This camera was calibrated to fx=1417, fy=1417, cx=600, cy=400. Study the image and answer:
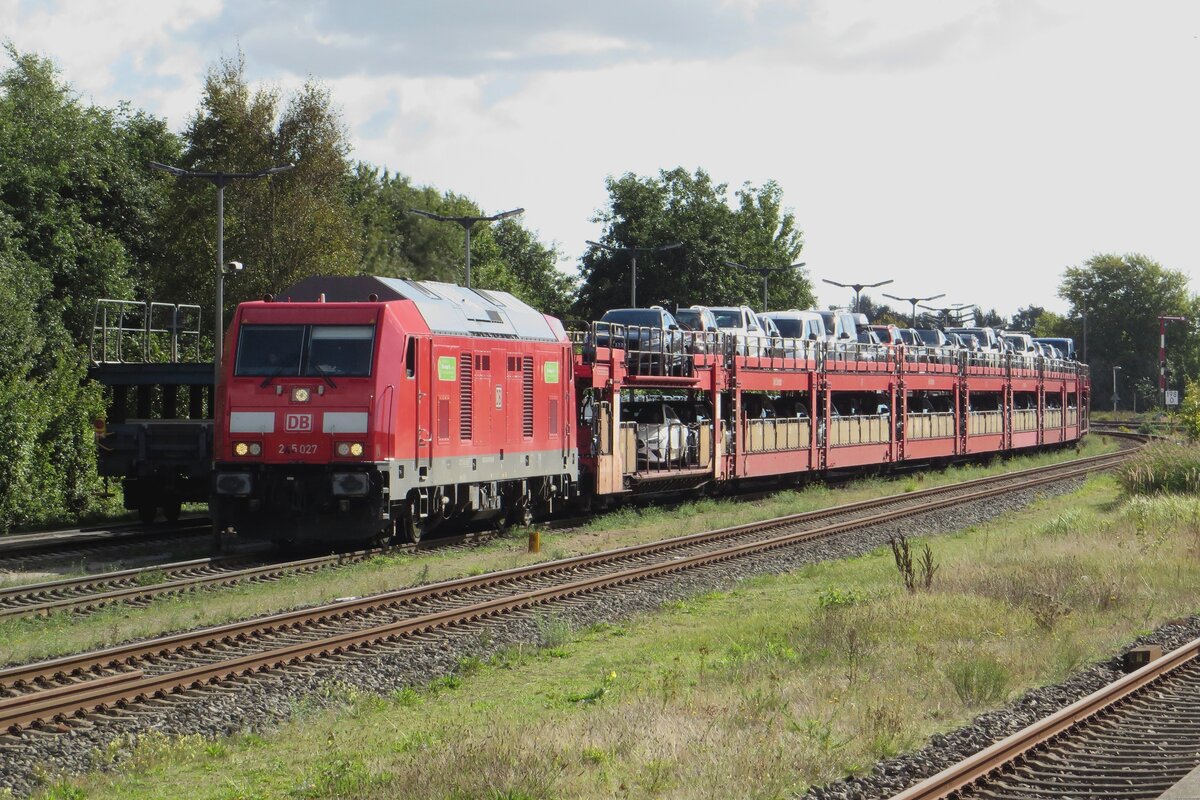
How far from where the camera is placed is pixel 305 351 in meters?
20.1

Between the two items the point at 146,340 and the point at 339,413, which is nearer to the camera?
the point at 339,413

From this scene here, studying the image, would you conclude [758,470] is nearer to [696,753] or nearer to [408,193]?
[696,753]

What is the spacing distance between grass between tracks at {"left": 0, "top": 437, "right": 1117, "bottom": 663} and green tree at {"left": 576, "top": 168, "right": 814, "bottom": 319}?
3135 centimetres

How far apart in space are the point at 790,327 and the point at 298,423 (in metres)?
23.4

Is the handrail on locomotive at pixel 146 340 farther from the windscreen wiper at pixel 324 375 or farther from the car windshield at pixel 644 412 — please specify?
the windscreen wiper at pixel 324 375

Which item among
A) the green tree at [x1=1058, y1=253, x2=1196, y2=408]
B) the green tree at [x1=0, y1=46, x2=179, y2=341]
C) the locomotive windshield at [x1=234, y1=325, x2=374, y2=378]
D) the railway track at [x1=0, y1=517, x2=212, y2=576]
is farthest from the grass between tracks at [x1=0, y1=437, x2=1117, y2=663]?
the green tree at [x1=1058, y1=253, x2=1196, y2=408]

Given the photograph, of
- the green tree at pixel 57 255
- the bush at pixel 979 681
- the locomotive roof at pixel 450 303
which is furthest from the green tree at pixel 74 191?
the bush at pixel 979 681

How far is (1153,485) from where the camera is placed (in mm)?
30875

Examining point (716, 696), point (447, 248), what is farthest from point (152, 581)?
point (447, 248)

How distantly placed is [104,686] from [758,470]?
23.6m

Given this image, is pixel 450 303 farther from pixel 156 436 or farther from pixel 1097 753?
pixel 1097 753

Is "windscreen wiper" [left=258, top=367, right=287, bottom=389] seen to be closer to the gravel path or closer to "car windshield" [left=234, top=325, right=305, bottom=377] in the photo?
"car windshield" [left=234, top=325, right=305, bottom=377]

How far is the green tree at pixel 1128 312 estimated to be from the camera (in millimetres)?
120625

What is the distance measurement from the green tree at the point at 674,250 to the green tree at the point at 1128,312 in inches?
2495
